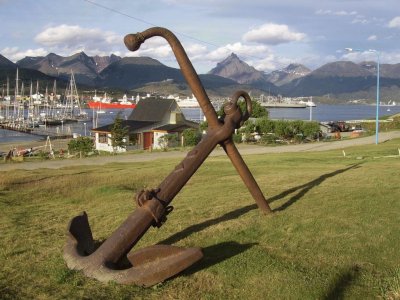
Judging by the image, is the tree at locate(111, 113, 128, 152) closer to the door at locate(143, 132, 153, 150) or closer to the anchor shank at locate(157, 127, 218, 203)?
the door at locate(143, 132, 153, 150)

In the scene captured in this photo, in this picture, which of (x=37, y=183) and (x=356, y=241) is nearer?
(x=356, y=241)

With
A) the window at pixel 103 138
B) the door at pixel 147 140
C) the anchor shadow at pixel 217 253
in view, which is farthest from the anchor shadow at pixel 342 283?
the window at pixel 103 138

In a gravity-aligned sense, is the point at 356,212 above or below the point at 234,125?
below

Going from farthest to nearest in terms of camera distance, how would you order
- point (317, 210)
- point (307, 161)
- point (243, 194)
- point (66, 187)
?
point (307, 161) → point (66, 187) → point (243, 194) → point (317, 210)

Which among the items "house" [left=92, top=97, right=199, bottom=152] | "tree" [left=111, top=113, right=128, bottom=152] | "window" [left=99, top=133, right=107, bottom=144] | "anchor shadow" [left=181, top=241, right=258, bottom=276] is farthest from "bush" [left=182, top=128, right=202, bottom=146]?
"anchor shadow" [left=181, top=241, right=258, bottom=276]

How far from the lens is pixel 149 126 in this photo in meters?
44.6

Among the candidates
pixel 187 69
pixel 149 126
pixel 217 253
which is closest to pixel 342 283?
pixel 217 253

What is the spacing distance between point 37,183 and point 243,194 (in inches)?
244

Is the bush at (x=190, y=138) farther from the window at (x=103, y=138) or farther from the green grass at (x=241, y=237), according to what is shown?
the green grass at (x=241, y=237)

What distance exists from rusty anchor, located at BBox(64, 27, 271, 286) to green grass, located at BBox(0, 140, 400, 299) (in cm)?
18

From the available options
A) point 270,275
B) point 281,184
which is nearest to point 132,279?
point 270,275

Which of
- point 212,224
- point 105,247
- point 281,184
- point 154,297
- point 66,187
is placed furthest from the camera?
point 66,187

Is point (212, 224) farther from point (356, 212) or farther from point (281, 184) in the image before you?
point (281, 184)

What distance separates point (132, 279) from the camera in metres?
5.14
